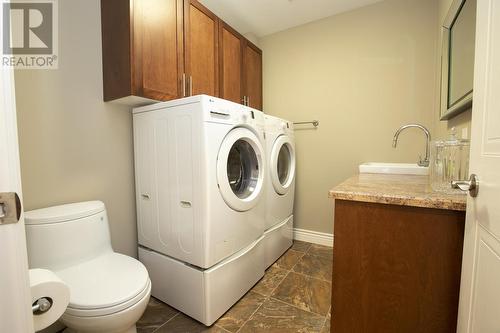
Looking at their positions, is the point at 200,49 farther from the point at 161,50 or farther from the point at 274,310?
the point at 274,310

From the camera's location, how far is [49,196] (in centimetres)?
128

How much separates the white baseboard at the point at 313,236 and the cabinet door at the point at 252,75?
1463 millimetres

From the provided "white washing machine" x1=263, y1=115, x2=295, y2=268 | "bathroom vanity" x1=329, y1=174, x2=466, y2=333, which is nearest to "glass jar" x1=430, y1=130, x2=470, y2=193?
"bathroom vanity" x1=329, y1=174, x2=466, y2=333

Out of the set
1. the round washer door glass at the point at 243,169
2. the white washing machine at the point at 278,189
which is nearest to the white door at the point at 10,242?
the round washer door glass at the point at 243,169

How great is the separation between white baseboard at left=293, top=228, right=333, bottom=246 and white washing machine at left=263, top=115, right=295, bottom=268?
19 cm

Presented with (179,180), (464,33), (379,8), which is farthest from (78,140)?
(379,8)

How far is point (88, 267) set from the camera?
1.20 metres

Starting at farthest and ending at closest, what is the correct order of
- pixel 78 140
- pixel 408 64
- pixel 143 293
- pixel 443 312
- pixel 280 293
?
pixel 408 64 → pixel 280 293 → pixel 78 140 → pixel 143 293 → pixel 443 312

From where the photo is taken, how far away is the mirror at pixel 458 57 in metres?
1.04

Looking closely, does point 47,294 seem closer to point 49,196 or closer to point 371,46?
point 49,196

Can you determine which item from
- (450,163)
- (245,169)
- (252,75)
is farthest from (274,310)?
(252,75)

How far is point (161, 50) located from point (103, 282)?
133cm

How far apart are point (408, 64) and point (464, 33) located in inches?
35.4

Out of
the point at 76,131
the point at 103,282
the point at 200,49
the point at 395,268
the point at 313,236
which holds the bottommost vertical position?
the point at 313,236
